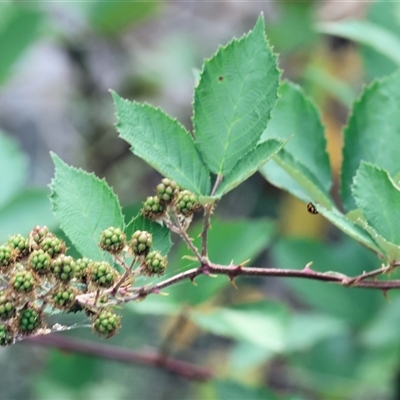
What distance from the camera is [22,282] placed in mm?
653

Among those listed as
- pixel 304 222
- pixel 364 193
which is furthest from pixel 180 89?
pixel 364 193

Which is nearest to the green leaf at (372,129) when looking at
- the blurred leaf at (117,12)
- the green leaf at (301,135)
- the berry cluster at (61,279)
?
the green leaf at (301,135)

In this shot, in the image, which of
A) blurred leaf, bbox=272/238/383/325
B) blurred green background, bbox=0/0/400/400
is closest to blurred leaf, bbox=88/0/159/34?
blurred green background, bbox=0/0/400/400

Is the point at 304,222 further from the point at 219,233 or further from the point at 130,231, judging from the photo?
the point at 130,231

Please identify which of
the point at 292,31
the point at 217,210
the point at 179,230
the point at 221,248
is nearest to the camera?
the point at 179,230

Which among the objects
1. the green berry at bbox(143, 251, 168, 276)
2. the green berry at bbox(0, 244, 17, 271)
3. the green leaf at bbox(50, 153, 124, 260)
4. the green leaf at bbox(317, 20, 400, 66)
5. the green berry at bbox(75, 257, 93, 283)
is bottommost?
the green berry at bbox(0, 244, 17, 271)

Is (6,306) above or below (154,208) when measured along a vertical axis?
below

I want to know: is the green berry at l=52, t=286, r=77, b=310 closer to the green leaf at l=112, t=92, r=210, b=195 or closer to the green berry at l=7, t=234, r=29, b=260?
the green berry at l=7, t=234, r=29, b=260

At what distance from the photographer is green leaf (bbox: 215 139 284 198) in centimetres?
68

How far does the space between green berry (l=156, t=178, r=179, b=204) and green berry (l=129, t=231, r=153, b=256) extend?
0.06 meters

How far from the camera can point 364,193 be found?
2.35 ft

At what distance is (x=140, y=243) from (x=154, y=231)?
0.25ft

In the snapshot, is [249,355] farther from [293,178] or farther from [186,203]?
[186,203]

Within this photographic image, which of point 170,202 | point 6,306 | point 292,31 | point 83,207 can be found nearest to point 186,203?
point 170,202
